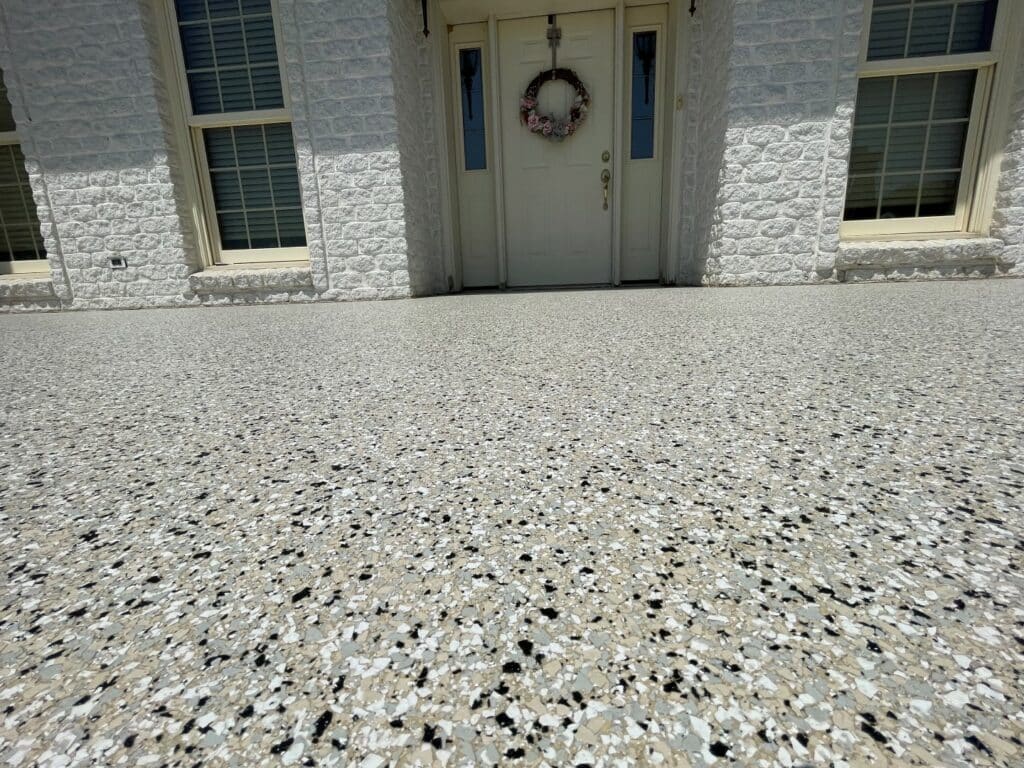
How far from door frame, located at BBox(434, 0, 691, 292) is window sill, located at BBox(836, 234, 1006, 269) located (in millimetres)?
1310

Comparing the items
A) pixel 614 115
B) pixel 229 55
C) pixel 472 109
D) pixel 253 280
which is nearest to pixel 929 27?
pixel 614 115

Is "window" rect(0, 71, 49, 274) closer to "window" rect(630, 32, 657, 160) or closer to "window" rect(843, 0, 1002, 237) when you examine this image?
"window" rect(630, 32, 657, 160)

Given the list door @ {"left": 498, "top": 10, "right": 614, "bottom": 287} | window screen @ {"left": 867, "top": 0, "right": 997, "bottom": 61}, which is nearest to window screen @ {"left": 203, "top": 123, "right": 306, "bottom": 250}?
door @ {"left": 498, "top": 10, "right": 614, "bottom": 287}

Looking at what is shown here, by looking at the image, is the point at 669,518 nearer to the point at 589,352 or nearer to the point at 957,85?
the point at 589,352

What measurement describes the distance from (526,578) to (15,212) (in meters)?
6.04

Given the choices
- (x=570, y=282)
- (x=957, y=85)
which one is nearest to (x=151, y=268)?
(x=570, y=282)

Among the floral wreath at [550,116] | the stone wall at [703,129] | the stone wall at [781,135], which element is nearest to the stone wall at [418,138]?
the floral wreath at [550,116]

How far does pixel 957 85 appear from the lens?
11.1 feet

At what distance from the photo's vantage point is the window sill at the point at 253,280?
382cm

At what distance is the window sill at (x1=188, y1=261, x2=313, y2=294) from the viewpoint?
12.5 feet

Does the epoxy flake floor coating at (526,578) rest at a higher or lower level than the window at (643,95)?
lower

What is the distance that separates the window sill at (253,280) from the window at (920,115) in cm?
431

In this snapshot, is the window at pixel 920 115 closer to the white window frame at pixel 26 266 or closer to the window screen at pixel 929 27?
the window screen at pixel 929 27

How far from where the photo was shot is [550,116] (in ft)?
13.7
